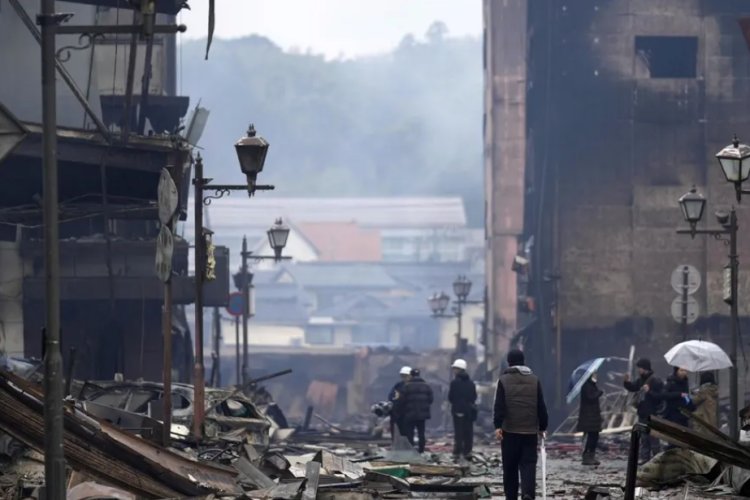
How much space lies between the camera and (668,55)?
43156 mm

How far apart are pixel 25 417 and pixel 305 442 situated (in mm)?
16624

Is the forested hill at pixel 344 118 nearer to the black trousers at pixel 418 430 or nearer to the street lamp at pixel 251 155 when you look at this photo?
the black trousers at pixel 418 430

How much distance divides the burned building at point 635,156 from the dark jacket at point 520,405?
26659 mm

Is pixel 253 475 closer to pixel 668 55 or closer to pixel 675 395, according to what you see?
pixel 675 395

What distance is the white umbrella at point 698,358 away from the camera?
23312mm

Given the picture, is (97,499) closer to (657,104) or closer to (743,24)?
(743,24)

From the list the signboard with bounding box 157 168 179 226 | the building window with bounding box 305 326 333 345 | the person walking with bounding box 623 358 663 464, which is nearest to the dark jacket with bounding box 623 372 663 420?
the person walking with bounding box 623 358 663 464

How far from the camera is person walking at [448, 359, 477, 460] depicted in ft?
84.9

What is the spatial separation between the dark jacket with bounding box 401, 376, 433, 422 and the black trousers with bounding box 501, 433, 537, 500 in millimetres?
10830

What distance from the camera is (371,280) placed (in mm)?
89000

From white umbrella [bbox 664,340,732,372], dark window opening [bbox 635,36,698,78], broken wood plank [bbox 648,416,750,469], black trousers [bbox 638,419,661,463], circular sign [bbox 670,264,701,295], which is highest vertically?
dark window opening [bbox 635,36,698,78]

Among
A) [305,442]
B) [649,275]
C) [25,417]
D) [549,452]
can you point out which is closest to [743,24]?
[549,452]

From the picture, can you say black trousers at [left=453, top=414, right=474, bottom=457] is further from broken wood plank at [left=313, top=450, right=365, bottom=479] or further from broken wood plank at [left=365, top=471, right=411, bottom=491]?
broken wood plank at [left=365, top=471, right=411, bottom=491]

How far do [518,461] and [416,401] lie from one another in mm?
10918
